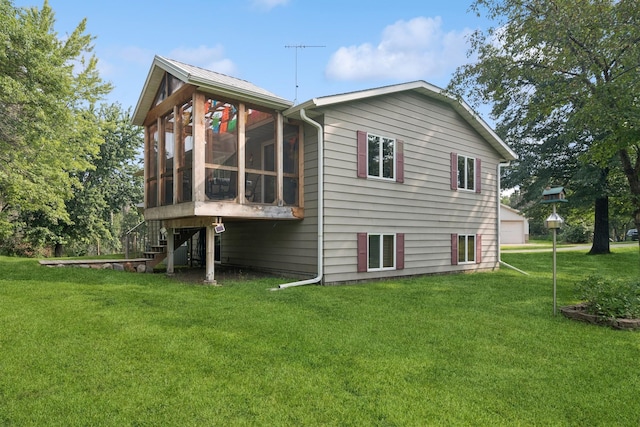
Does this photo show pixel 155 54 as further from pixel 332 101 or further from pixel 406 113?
pixel 406 113

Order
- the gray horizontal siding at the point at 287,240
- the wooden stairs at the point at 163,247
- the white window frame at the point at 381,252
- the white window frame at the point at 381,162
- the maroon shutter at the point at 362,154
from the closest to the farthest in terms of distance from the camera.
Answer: the gray horizontal siding at the point at 287,240 < the maroon shutter at the point at 362,154 < the white window frame at the point at 381,252 < the white window frame at the point at 381,162 < the wooden stairs at the point at 163,247

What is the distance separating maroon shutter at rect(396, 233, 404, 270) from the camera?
1009cm

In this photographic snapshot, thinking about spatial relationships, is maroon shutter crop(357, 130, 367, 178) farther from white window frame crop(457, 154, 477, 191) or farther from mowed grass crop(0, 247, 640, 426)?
white window frame crop(457, 154, 477, 191)

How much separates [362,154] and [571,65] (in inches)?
184

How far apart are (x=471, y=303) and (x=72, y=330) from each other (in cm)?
623

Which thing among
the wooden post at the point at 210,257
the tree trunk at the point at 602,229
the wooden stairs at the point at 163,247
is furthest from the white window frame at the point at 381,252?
the tree trunk at the point at 602,229

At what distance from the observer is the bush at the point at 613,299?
561 centimetres

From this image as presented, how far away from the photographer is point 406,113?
34.3 feet

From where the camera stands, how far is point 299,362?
377 centimetres

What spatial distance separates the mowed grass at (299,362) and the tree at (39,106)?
17.8 ft

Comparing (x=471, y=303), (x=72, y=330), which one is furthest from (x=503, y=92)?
(x=72, y=330)

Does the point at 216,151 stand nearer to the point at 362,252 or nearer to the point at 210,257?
the point at 210,257

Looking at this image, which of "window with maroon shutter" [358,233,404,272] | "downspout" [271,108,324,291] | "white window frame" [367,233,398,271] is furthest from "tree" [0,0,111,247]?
"white window frame" [367,233,398,271]

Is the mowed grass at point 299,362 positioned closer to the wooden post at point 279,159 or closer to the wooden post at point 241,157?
the wooden post at point 241,157
